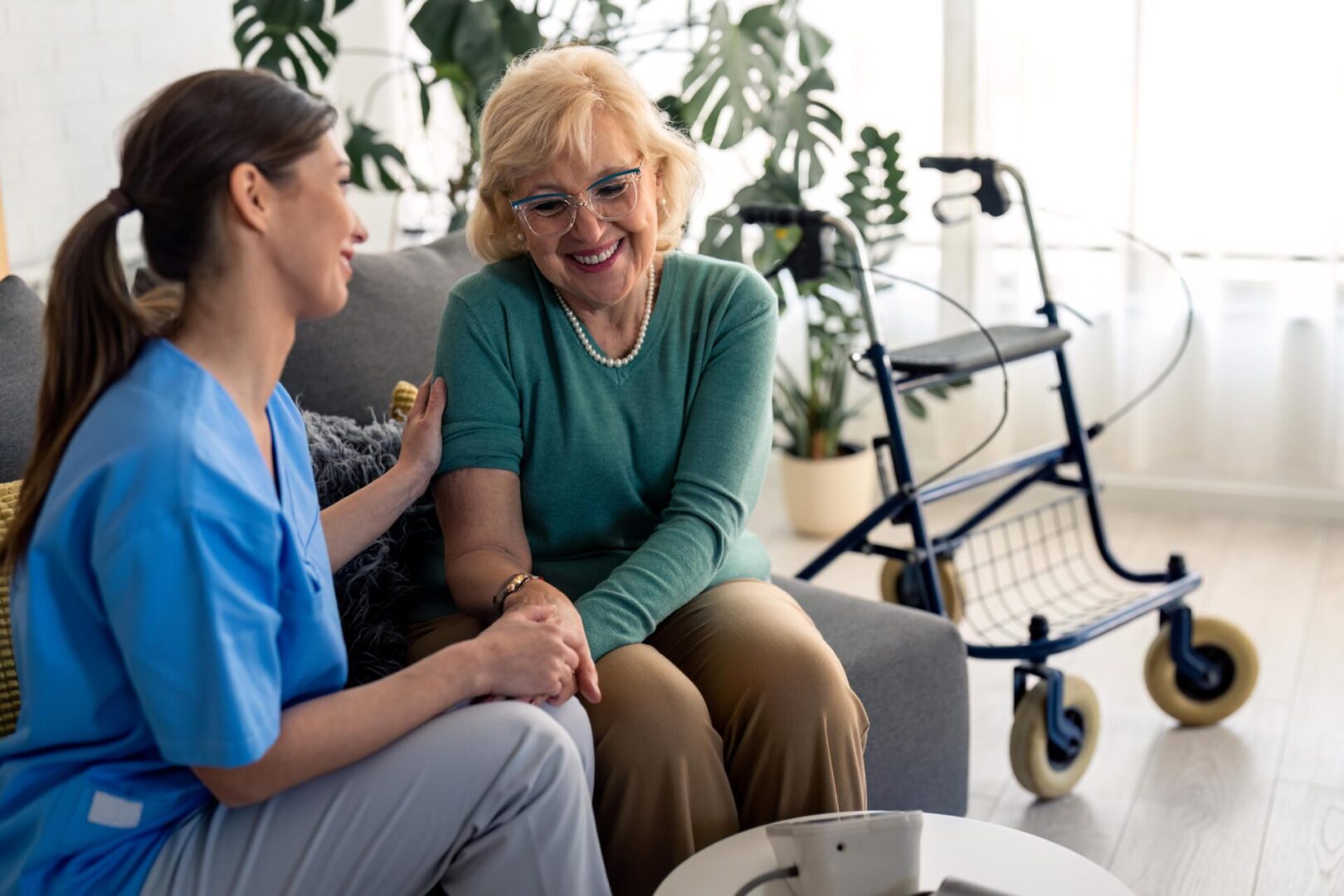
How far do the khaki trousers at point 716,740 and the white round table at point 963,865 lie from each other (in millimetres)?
138

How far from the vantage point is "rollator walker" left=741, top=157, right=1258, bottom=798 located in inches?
83.0

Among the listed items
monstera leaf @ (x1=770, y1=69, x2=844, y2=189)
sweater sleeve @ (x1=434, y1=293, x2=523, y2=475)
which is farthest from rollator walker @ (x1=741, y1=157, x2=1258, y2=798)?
sweater sleeve @ (x1=434, y1=293, x2=523, y2=475)

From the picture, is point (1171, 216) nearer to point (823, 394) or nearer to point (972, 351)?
point (823, 394)

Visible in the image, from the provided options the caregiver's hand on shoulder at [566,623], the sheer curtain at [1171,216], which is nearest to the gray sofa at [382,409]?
the caregiver's hand on shoulder at [566,623]

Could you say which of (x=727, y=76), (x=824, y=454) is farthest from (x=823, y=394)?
(x=727, y=76)

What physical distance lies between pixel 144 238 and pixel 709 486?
72 centimetres

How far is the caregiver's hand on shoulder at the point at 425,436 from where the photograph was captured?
5.28 ft

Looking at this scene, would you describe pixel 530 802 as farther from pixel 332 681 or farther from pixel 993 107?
pixel 993 107

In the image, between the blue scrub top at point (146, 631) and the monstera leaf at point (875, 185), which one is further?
the monstera leaf at point (875, 185)

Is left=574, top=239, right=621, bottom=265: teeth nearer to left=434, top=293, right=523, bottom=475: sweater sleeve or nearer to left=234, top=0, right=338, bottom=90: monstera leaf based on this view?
left=434, top=293, right=523, bottom=475: sweater sleeve

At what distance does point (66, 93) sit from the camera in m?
2.95

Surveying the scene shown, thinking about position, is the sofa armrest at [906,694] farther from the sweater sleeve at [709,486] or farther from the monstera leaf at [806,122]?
the monstera leaf at [806,122]

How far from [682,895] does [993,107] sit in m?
2.56

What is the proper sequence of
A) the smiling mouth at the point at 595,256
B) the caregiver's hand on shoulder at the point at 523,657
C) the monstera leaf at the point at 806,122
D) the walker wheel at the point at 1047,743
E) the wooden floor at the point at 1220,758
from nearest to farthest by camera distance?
1. the caregiver's hand on shoulder at the point at 523,657
2. the smiling mouth at the point at 595,256
3. the wooden floor at the point at 1220,758
4. the walker wheel at the point at 1047,743
5. the monstera leaf at the point at 806,122
